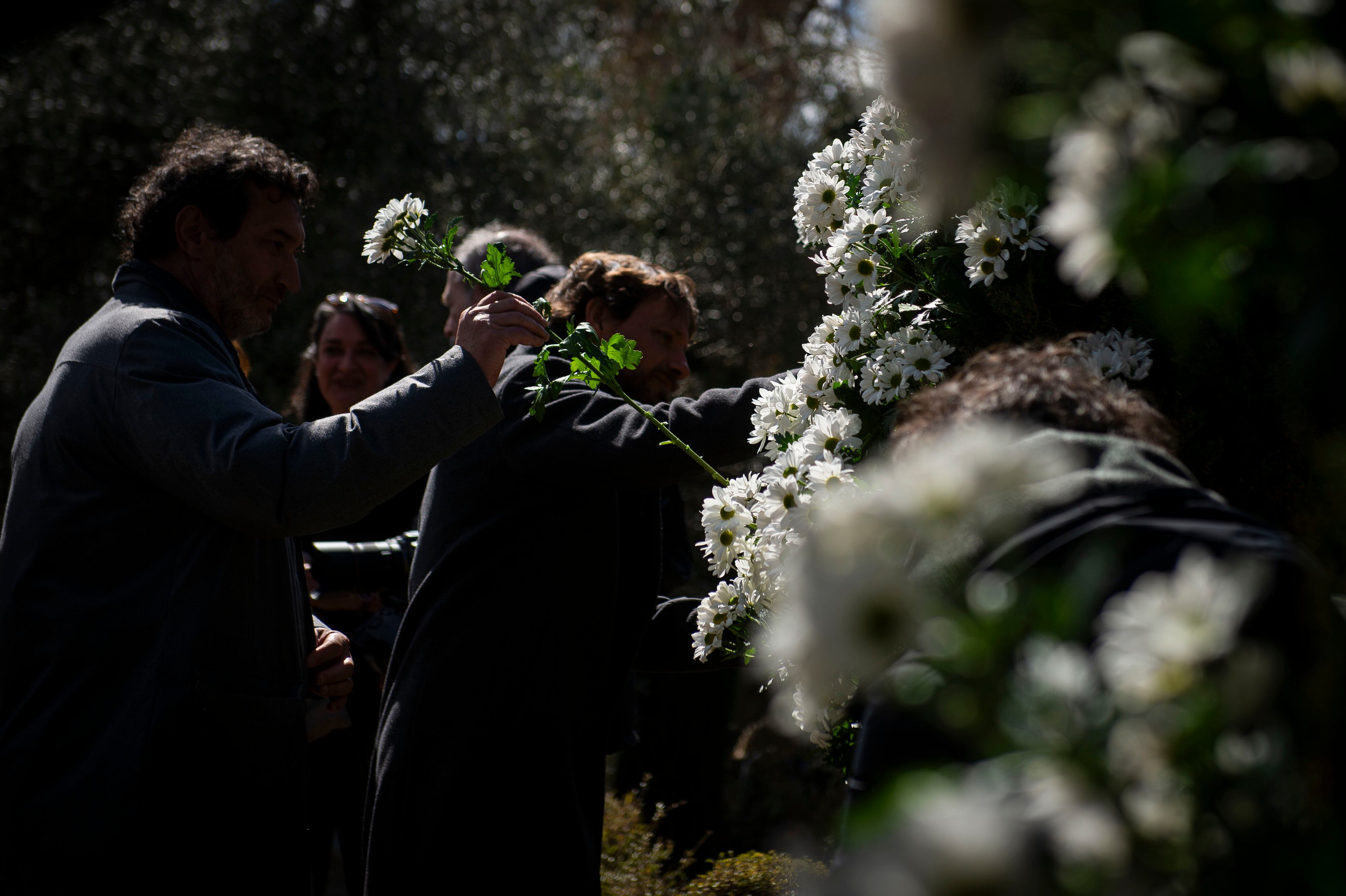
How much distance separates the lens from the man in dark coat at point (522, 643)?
2.40 metres

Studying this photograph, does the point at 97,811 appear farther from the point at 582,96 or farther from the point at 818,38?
the point at 818,38

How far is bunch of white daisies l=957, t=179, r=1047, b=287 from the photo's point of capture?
1769 mm

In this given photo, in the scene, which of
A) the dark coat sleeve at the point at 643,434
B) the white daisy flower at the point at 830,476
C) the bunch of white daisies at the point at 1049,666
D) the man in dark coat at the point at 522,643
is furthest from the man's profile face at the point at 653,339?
the bunch of white daisies at the point at 1049,666

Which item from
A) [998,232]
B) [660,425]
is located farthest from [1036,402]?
[660,425]

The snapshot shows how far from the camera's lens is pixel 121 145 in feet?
23.7

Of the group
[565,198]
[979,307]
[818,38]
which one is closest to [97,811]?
[979,307]

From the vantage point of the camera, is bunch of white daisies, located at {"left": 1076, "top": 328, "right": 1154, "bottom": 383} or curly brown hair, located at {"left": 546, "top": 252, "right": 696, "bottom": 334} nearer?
bunch of white daisies, located at {"left": 1076, "top": 328, "right": 1154, "bottom": 383}

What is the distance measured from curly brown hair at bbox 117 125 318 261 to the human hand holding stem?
33 centimetres

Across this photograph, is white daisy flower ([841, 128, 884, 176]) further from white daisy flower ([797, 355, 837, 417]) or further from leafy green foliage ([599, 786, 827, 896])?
leafy green foliage ([599, 786, 827, 896])

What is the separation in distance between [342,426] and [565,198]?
18.4 feet

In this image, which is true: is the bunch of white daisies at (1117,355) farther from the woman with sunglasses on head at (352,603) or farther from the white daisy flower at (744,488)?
the woman with sunglasses on head at (352,603)

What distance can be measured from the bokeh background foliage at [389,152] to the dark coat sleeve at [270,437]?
4.84 meters

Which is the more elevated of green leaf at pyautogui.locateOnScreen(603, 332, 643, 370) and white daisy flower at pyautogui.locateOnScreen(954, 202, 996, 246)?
white daisy flower at pyautogui.locateOnScreen(954, 202, 996, 246)

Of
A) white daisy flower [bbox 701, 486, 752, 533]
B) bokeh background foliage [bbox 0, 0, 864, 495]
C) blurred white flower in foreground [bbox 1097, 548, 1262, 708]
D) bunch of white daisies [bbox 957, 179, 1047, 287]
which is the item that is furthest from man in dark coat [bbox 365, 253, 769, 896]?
bokeh background foliage [bbox 0, 0, 864, 495]
